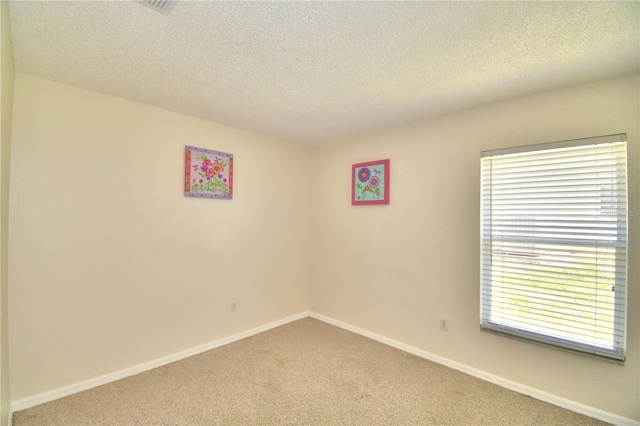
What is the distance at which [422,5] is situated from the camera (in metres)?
1.33

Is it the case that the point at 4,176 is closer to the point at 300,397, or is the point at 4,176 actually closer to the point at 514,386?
the point at 300,397

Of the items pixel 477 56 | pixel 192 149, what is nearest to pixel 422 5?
pixel 477 56

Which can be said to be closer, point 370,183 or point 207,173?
point 207,173

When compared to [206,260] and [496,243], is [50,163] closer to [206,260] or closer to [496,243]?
[206,260]

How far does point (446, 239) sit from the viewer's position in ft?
8.88

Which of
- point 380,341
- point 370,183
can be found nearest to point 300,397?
point 380,341

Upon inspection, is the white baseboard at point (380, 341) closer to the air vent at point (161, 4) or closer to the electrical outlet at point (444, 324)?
the electrical outlet at point (444, 324)

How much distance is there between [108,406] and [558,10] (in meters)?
3.62

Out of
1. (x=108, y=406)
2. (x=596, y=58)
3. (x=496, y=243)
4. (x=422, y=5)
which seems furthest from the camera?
(x=496, y=243)

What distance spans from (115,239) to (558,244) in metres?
3.52

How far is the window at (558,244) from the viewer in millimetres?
1910

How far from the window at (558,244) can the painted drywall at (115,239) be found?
2479 mm

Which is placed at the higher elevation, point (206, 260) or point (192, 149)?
point (192, 149)

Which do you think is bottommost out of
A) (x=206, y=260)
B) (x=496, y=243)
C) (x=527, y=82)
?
(x=206, y=260)
